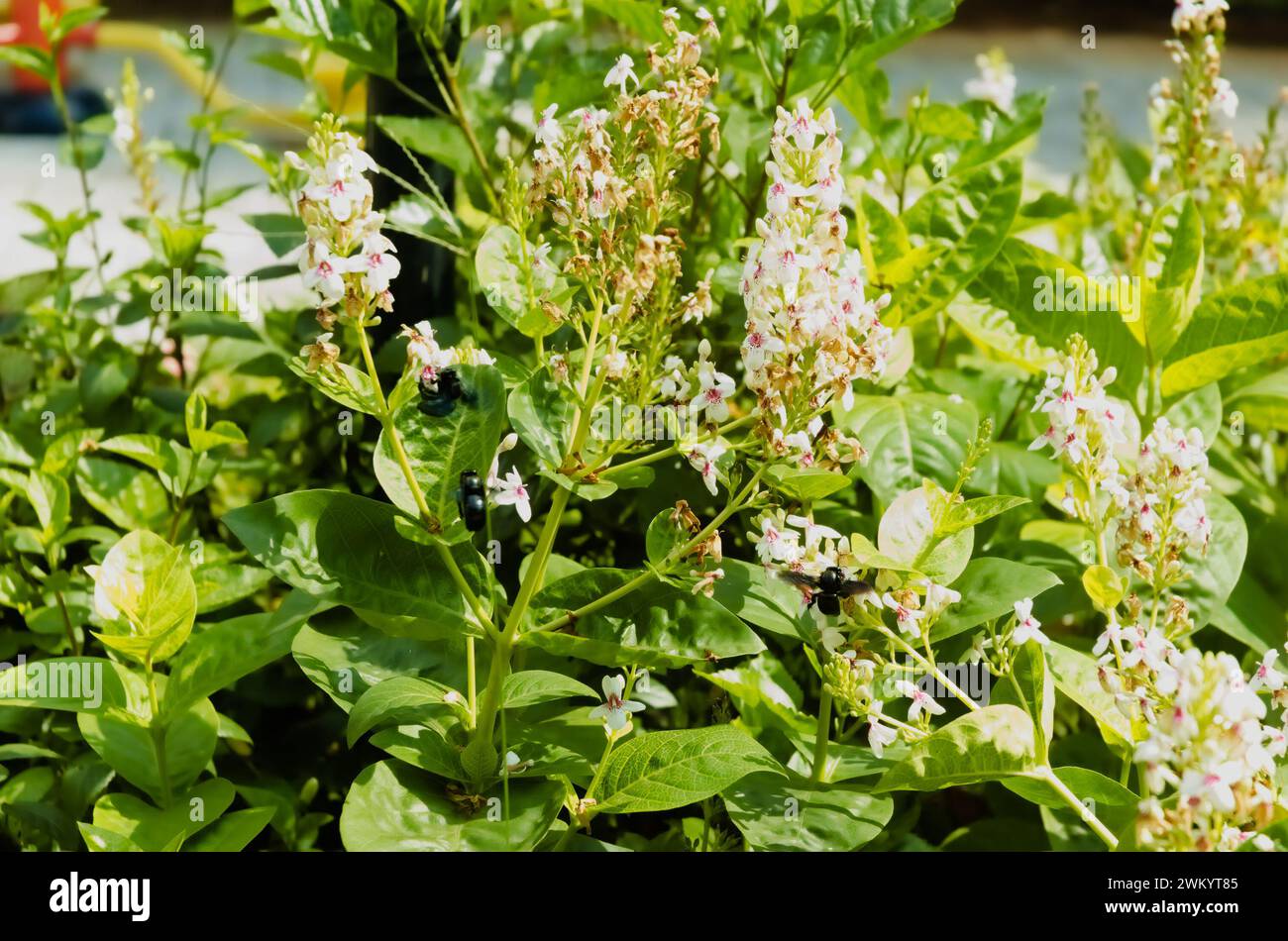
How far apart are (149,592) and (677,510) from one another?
1.50 ft

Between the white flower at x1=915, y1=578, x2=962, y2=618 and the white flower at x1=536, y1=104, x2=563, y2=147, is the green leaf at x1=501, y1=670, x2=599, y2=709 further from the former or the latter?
the white flower at x1=536, y1=104, x2=563, y2=147

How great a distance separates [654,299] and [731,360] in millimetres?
575

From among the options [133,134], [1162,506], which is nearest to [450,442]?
[1162,506]

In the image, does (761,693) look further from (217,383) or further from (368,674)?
(217,383)

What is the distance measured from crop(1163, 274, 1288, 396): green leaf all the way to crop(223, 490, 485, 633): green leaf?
0.82 metres

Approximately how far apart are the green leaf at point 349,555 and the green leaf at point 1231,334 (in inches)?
32.1

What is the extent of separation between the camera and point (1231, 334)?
155 centimetres

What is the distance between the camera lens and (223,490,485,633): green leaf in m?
1.17

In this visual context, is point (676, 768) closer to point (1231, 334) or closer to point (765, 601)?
point (765, 601)

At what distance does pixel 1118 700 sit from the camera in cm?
115

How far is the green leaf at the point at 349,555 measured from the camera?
1172mm

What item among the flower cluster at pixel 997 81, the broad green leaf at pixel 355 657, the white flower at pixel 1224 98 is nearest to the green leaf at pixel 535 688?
A: the broad green leaf at pixel 355 657
